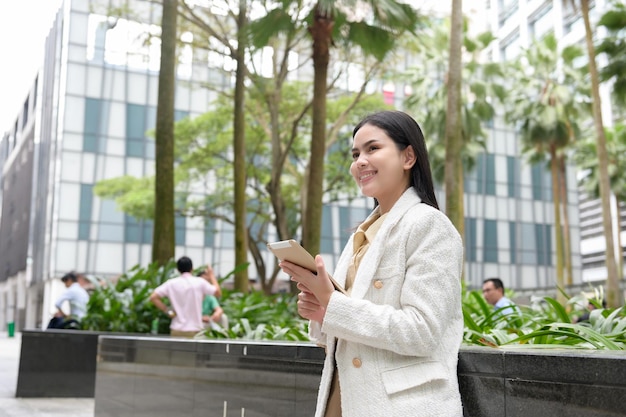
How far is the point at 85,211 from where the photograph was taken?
42500mm

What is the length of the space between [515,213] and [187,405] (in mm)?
50814

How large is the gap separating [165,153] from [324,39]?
3.56m

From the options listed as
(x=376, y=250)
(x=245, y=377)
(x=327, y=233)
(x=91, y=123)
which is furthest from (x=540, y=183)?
(x=376, y=250)

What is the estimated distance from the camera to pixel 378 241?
2.30m

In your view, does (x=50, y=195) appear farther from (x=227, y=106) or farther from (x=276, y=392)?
(x=276, y=392)

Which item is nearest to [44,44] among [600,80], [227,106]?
[227,106]

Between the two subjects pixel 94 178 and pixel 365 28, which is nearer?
pixel 365 28

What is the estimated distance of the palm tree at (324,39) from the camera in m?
13.9

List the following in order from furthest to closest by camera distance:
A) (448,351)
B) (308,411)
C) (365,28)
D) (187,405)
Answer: (365,28)
(187,405)
(308,411)
(448,351)

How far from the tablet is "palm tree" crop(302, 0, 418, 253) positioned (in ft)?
38.2

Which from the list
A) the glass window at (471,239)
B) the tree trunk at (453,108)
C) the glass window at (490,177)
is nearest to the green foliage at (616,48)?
the tree trunk at (453,108)

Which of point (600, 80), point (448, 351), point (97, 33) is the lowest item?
point (448, 351)

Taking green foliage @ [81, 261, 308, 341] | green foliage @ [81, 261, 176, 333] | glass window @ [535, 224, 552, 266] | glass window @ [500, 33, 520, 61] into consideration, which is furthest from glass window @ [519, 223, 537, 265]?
green foliage @ [81, 261, 176, 333]

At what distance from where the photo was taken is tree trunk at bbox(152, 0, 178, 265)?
523 inches
